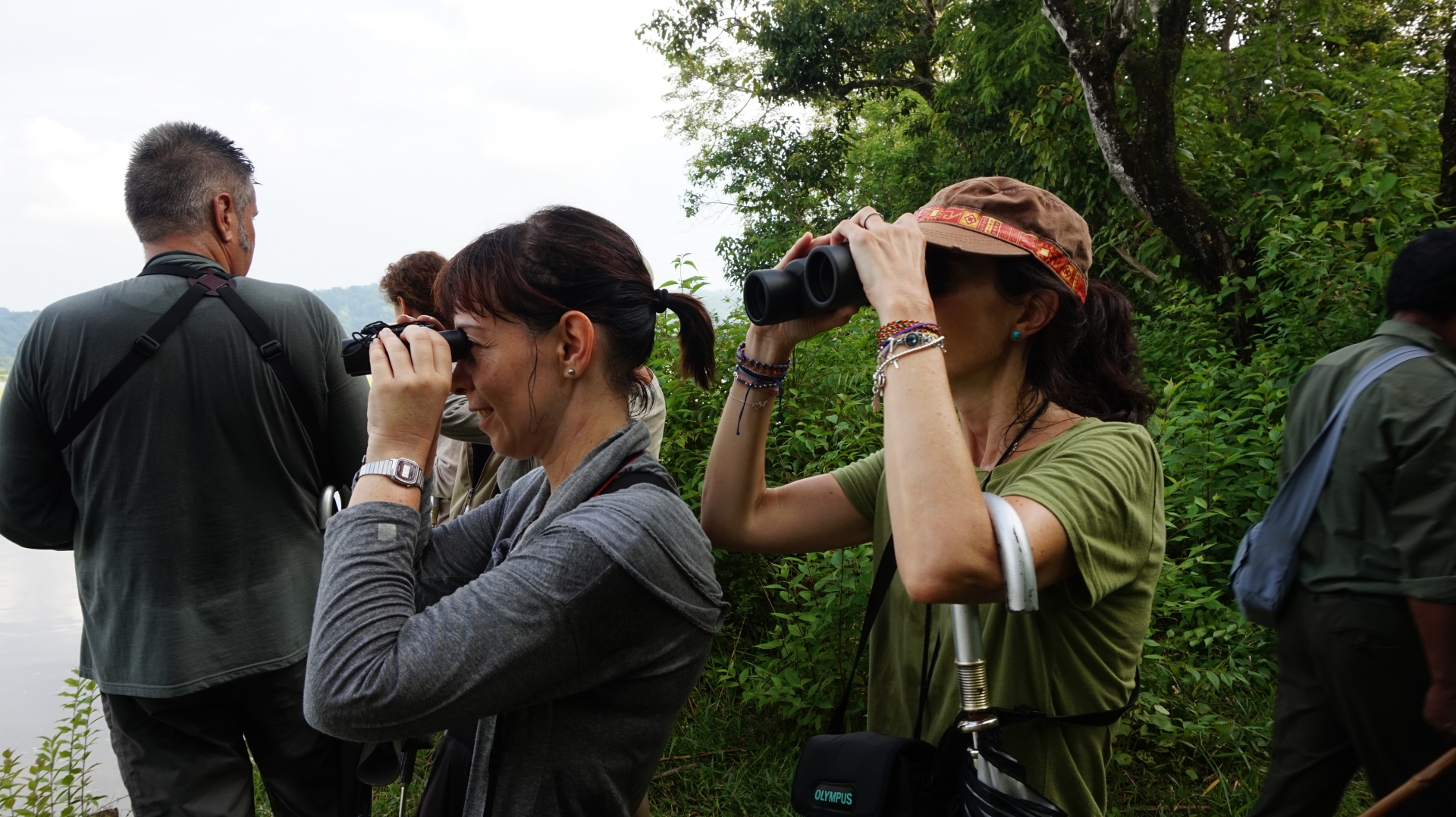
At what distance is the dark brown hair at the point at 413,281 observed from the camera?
3383 mm

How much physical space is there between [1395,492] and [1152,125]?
511cm

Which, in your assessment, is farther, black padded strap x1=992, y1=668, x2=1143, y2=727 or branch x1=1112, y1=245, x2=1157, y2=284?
branch x1=1112, y1=245, x2=1157, y2=284

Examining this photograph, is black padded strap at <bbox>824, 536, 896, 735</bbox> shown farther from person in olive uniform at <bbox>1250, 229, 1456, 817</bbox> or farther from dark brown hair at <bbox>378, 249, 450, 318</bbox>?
dark brown hair at <bbox>378, 249, 450, 318</bbox>

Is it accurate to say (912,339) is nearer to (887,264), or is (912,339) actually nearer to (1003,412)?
(887,264)

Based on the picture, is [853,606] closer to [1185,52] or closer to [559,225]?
[559,225]

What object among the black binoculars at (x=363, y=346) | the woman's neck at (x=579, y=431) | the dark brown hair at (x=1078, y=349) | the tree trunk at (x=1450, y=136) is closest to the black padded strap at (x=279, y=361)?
the black binoculars at (x=363, y=346)

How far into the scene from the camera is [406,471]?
131 centimetres

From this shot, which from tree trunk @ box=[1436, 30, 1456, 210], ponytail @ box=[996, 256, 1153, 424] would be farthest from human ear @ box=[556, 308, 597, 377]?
tree trunk @ box=[1436, 30, 1456, 210]

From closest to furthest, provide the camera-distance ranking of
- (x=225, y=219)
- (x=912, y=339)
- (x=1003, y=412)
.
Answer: (x=912, y=339) < (x=1003, y=412) < (x=225, y=219)

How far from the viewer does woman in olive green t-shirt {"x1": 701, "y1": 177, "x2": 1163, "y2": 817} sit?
4.02 ft

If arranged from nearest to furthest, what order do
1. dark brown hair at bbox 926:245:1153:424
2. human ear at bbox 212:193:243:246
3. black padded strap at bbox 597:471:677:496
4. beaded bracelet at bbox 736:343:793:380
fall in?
black padded strap at bbox 597:471:677:496, dark brown hair at bbox 926:245:1153:424, beaded bracelet at bbox 736:343:793:380, human ear at bbox 212:193:243:246

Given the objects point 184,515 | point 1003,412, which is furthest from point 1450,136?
point 184,515

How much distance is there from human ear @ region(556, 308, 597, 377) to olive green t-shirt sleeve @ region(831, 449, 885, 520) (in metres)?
0.54

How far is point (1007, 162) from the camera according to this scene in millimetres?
10320
